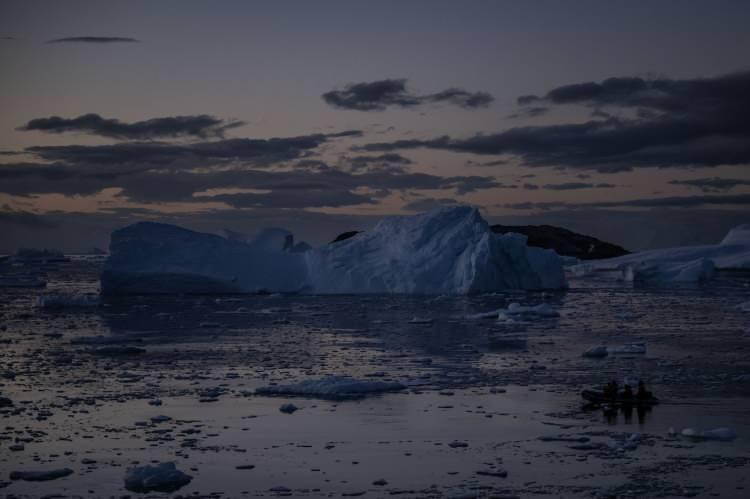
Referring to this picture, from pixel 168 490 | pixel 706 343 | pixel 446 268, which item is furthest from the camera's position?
pixel 446 268

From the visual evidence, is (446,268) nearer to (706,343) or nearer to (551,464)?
(706,343)

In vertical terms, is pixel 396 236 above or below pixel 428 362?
above

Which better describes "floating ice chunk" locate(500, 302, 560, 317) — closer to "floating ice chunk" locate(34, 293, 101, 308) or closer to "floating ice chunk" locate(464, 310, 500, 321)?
"floating ice chunk" locate(464, 310, 500, 321)

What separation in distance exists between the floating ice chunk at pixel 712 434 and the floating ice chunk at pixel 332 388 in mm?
4206

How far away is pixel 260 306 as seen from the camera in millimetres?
29297

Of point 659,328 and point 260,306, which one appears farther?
point 260,306

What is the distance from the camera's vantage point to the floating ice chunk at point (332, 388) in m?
12.1

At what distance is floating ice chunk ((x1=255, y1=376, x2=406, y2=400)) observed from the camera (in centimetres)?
1209

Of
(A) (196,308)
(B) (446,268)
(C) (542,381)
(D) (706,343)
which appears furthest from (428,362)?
(B) (446,268)

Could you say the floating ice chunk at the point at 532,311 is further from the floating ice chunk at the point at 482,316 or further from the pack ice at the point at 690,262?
the pack ice at the point at 690,262

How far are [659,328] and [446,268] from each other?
12416 millimetres

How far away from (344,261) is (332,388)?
2222 centimetres

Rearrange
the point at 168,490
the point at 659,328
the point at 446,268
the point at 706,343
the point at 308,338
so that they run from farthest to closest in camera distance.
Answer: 1. the point at 446,268
2. the point at 659,328
3. the point at 308,338
4. the point at 706,343
5. the point at 168,490

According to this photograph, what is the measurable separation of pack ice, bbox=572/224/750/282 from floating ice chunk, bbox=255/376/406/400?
114 ft
